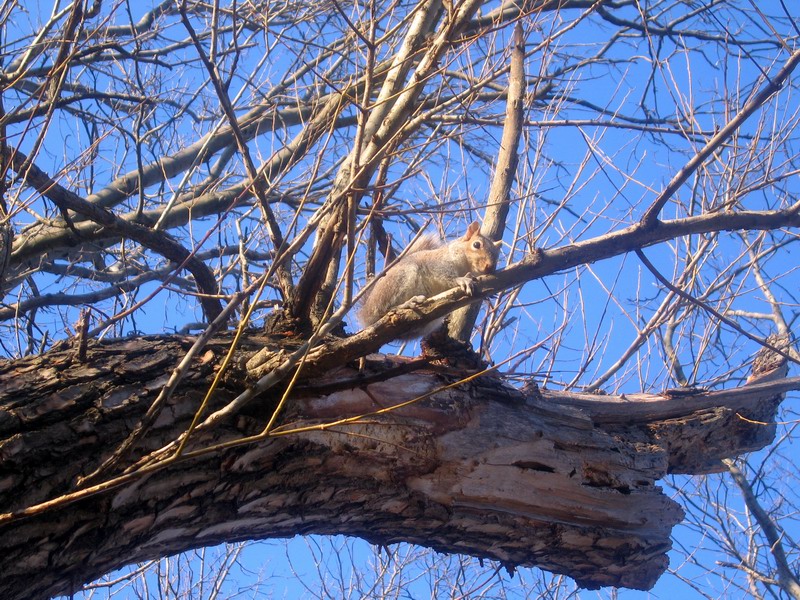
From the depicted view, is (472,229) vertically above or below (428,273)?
above

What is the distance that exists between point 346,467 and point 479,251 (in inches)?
90.8

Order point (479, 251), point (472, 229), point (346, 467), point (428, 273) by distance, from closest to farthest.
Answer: point (346, 467) → point (479, 251) → point (428, 273) → point (472, 229)

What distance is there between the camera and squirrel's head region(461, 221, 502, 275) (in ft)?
13.6

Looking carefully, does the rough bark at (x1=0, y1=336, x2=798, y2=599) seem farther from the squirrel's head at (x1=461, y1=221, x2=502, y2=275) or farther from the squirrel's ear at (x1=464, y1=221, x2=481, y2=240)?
the squirrel's ear at (x1=464, y1=221, x2=481, y2=240)

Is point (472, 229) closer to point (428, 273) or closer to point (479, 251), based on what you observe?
point (479, 251)

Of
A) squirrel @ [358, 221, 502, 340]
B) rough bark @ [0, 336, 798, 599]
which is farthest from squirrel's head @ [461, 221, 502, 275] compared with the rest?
rough bark @ [0, 336, 798, 599]

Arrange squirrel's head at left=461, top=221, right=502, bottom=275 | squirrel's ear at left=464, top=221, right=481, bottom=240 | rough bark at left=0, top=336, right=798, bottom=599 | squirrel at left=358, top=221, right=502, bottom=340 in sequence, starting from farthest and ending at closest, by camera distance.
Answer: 1. squirrel's ear at left=464, top=221, right=481, bottom=240
2. squirrel at left=358, top=221, right=502, bottom=340
3. squirrel's head at left=461, top=221, right=502, bottom=275
4. rough bark at left=0, top=336, right=798, bottom=599

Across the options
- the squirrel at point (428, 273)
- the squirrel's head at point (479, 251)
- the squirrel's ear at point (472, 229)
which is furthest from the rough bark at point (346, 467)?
the squirrel's ear at point (472, 229)

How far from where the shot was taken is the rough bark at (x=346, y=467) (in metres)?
1.93

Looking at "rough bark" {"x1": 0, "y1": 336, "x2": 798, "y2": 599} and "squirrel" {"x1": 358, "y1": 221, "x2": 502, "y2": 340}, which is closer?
"rough bark" {"x1": 0, "y1": 336, "x2": 798, "y2": 599}

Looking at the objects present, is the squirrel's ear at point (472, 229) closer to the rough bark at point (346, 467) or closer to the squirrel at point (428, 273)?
the squirrel at point (428, 273)

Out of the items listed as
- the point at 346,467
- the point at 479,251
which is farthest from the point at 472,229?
the point at 346,467

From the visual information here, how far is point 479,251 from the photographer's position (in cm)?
443

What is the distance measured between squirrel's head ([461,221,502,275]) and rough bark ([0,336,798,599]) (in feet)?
4.19
